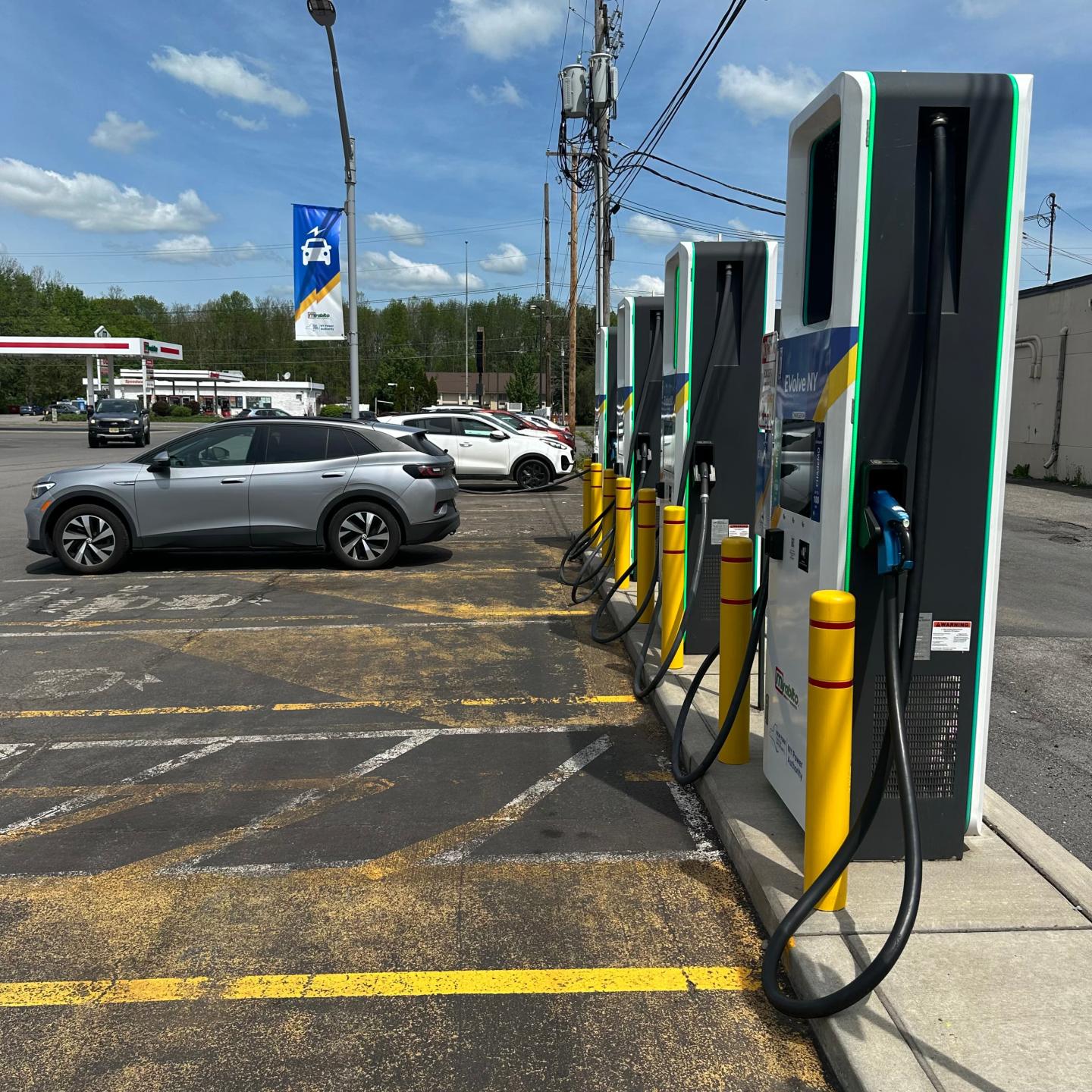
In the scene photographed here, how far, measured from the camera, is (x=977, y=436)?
11.0ft

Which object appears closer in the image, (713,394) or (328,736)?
(328,736)

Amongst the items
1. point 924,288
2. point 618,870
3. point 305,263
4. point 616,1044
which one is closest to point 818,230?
point 924,288

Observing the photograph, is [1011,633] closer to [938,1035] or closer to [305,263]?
[938,1035]

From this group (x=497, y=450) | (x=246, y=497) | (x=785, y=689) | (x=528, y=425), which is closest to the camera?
(x=785, y=689)

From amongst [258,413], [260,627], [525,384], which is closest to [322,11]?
[260,627]

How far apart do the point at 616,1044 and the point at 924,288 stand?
2.59 meters

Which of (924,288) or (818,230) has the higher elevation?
(818,230)

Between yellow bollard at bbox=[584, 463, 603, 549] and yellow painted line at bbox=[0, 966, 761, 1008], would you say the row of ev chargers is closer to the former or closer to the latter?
yellow painted line at bbox=[0, 966, 761, 1008]

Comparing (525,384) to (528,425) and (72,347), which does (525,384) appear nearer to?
→ (72,347)

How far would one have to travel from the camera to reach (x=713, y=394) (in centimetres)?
630

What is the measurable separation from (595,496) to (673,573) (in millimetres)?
5354

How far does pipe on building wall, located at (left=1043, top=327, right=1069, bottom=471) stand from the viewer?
21.8 meters

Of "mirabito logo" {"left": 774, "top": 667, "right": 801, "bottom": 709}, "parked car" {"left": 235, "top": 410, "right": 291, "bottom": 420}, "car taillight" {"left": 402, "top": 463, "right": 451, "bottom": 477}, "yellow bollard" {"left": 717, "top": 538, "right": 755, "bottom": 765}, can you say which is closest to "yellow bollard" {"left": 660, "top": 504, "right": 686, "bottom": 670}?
"yellow bollard" {"left": 717, "top": 538, "right": 755, "bottom": 765}

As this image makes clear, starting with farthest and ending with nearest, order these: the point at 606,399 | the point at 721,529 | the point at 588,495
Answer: the point at 606,399 < the point at 588,495 < the point at 721,529
